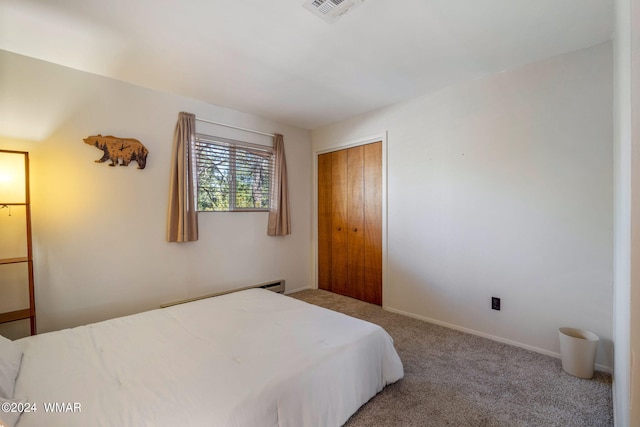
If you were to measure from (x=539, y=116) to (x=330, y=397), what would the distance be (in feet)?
8.68

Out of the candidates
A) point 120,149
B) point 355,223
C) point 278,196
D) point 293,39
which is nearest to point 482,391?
A: point 355,223

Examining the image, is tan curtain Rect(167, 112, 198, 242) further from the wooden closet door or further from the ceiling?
the wooden closet door

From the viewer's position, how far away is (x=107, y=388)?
1.21 m

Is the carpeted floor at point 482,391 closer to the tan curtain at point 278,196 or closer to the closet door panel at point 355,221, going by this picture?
the closet door panel at point 355,221

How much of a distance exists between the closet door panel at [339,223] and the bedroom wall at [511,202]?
2.43 feet

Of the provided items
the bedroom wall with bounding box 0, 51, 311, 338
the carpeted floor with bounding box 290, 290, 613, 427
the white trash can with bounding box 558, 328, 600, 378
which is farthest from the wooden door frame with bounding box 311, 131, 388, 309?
the white trash can with bounding box 558, 328, 600, 378

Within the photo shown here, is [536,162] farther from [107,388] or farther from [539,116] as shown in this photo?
[107,388]

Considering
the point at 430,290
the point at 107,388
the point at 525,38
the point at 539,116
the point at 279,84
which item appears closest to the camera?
the point at 107,388

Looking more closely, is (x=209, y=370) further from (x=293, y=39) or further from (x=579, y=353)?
(x=579, y=353)

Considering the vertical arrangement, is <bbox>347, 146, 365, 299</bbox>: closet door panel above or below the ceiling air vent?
below

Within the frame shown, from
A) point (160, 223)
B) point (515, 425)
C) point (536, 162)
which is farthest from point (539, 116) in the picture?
point (160, 223)

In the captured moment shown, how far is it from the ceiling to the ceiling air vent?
0.16 feet

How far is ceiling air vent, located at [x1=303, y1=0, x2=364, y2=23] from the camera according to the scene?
1658 millimetres

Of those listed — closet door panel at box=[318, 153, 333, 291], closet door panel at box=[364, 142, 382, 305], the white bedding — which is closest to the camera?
the white bedding
